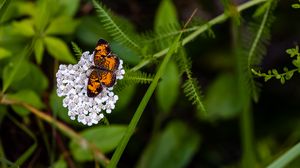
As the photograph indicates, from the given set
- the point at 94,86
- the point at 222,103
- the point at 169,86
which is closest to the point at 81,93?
the point at 94,86

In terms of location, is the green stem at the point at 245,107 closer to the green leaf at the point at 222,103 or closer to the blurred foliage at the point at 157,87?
the blurred foliage at the point at 157,87

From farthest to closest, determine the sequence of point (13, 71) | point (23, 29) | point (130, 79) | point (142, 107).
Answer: point (23, 29) < point (13, 71) < point (130, 79) < point (142, 107)

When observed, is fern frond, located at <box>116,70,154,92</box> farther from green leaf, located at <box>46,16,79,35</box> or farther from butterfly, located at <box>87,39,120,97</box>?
green leaf, located at <box>46,16,79,35</box>

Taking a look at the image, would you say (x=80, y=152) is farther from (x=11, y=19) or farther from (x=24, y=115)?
(x=11, y=19)

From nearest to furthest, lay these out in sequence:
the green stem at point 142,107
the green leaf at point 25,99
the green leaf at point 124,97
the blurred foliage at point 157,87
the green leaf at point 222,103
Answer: the green stem at point 142,107 → the blurred foliage at point 157,87 → the green leaf at point 25,99 → the green leaf at point 124,97 → the green leaf at point 222,103

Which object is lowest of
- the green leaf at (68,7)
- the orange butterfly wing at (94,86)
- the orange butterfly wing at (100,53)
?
the orange butterfly wing at (94,86)

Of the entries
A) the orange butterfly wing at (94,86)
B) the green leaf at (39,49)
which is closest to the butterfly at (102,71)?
the orange butterfly wing at (94,86)

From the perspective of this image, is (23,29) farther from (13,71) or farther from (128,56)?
(128,56)
